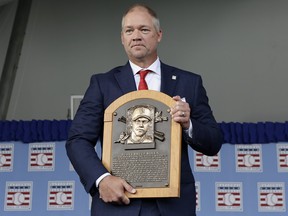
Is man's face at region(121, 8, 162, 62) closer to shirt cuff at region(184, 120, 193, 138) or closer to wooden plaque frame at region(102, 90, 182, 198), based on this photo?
wooden plaque frame at region(102, 90, 182, 198)

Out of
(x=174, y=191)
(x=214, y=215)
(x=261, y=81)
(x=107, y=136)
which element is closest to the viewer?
(x=174, y=191)

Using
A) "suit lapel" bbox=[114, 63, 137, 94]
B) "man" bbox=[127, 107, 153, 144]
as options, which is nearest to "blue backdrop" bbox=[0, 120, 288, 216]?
"suit lapel" bbox=[114, 63, 137, 94]

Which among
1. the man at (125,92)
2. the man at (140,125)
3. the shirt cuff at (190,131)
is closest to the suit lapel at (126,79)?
the man at (125,92)

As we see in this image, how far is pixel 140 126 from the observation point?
163cm

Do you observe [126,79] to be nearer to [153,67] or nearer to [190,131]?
[153,67]

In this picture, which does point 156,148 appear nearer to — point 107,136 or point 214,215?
point 107,136

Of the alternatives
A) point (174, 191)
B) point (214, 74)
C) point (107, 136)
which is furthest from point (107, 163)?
point (214, 74)

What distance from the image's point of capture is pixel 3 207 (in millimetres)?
3922

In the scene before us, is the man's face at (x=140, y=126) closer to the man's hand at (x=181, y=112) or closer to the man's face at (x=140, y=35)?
the man's hand at (x=181, y=112)

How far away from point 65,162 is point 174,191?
96.6 inches

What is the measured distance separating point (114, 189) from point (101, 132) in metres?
0.25

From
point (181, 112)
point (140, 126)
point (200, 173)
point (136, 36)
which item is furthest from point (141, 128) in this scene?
point (200, 173)

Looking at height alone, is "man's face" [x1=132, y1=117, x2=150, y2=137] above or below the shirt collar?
below

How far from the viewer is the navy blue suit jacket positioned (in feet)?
5.24
